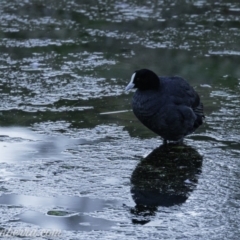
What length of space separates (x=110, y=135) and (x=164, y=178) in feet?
4.08

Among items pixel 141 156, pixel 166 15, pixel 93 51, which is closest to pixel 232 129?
pixel 141 156

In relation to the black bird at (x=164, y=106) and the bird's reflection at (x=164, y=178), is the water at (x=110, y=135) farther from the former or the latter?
the black bird at (x=164, y=106)

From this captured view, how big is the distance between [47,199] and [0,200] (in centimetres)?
32

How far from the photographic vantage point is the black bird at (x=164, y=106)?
614 centimetres

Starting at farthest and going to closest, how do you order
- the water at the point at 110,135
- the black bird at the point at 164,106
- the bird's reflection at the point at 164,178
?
the black bird at the point at 164,106, the bird's reflection at the point at 164,178, the water at the point at 110,135

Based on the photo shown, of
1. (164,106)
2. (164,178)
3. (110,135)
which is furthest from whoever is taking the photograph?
(110,135)

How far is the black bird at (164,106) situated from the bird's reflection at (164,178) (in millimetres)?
185

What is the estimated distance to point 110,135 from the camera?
258 inches

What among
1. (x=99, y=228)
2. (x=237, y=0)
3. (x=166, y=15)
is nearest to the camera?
(x=99, y=228)

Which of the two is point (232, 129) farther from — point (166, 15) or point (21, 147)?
point (166, 15)

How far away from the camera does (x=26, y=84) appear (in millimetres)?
8484

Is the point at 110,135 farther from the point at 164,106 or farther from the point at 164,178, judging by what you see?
the point at 164,178

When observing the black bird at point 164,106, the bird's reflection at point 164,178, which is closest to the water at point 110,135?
the bird's reflection at point 164,178

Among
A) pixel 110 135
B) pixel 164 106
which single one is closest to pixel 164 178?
pixel 164 106
